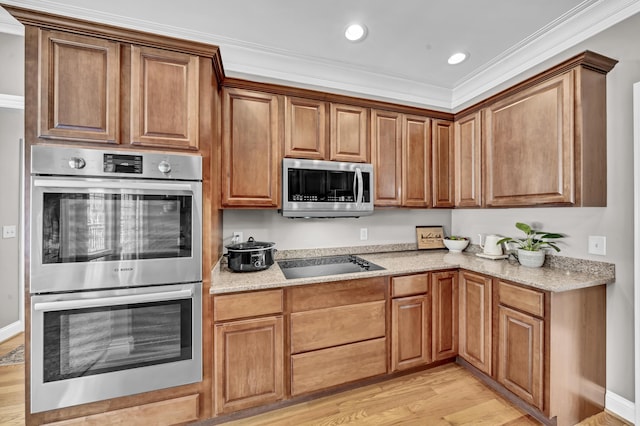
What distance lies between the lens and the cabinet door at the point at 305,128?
2291 mm

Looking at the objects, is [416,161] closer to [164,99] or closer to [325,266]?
[325,266]

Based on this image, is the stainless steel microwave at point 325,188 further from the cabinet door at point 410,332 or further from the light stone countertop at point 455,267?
the cabinet door at point 410,332

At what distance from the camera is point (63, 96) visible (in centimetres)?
151

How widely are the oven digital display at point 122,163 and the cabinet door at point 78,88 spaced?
0.11 m

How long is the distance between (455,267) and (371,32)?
206 cm

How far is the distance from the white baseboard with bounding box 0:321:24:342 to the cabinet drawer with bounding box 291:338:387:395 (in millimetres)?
3056

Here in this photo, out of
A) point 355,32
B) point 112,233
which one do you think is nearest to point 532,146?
point 355,32

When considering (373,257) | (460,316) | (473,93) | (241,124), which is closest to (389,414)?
(460,316)

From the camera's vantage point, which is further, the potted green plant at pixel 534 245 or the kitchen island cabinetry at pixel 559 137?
the potted green plant at pixel 534 245

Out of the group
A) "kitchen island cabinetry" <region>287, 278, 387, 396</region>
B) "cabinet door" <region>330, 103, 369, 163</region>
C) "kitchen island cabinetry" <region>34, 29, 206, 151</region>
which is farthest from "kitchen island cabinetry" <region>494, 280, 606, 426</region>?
"kitchen island cabinetry" <region>34, 29, 206, 151</region>

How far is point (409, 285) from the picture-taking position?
223cm

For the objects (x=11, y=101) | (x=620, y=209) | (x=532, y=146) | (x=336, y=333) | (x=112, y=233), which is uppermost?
(x=11, y=101)

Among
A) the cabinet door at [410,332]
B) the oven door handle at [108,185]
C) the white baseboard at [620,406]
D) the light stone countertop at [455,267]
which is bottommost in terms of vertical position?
the white baseboard at [620,406]

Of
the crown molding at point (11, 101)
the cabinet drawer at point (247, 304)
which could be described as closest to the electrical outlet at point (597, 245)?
the cabinet drawer at point (247, 304)
